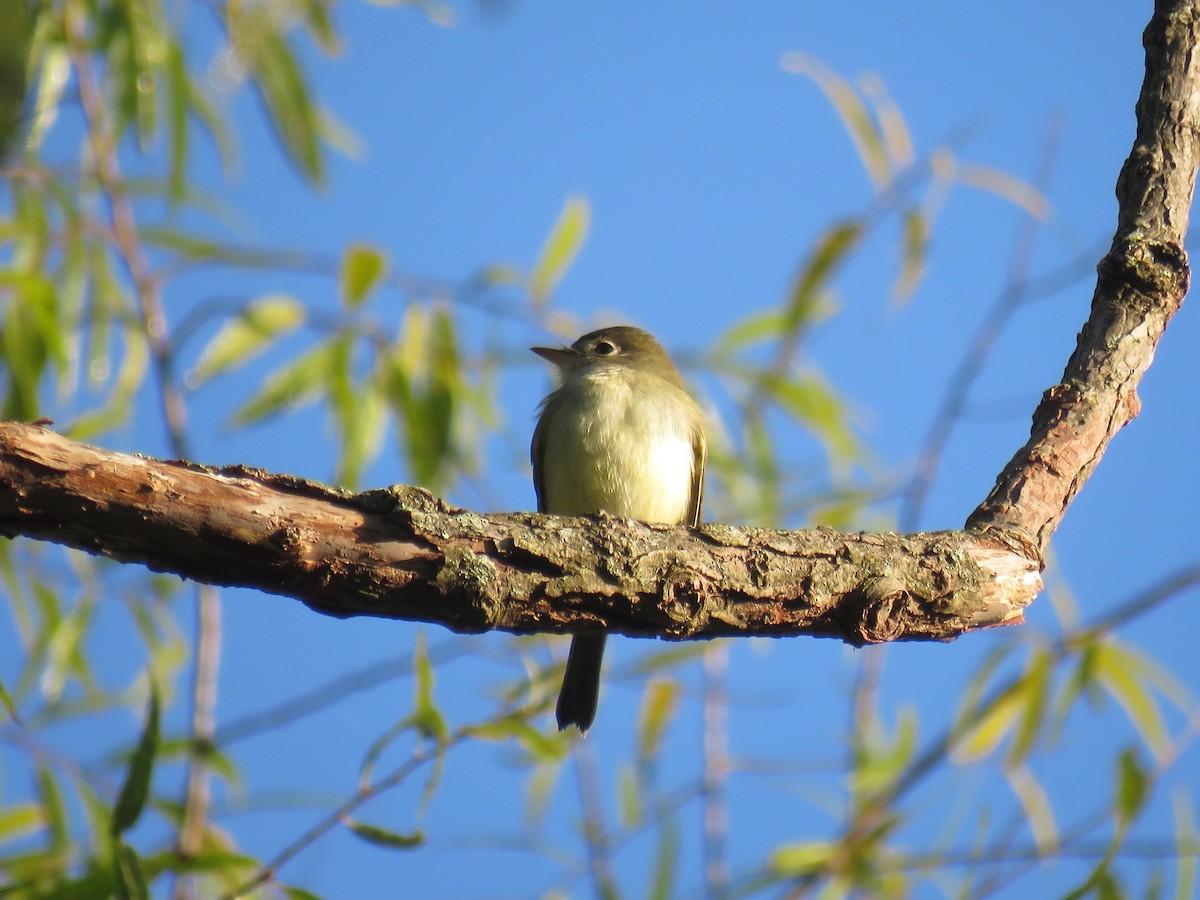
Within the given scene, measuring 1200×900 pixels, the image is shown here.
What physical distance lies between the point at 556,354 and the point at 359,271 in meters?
1.53

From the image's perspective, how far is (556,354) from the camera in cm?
491

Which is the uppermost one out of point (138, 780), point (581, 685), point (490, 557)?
point (581, 685)

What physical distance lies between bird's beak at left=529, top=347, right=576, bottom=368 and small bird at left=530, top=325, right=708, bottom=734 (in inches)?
12.3

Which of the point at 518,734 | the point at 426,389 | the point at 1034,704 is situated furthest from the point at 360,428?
the point at 1034,704

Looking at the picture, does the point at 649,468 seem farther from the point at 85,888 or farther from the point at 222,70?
the point at 85,888

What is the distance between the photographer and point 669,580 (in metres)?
2.23

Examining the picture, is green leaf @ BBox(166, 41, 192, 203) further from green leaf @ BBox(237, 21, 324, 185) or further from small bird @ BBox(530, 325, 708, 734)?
small bird @ BBox(530, 325, 708, 734)

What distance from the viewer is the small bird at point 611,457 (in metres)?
4.02

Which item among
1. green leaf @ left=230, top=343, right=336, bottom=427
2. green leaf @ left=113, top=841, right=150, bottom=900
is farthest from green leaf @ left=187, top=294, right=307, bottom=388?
green leaf @ left=113, top=841, right=150, bottom=900

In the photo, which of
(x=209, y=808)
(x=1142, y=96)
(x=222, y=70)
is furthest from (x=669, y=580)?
(x=222, y=70)

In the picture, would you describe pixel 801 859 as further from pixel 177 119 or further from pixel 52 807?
pixel 177 119

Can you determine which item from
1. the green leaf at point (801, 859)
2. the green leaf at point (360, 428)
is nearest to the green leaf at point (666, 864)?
the green leaf at point (801, 859)

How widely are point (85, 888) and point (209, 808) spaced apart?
97 centimetres

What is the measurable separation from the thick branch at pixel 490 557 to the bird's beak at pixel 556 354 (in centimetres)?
261
